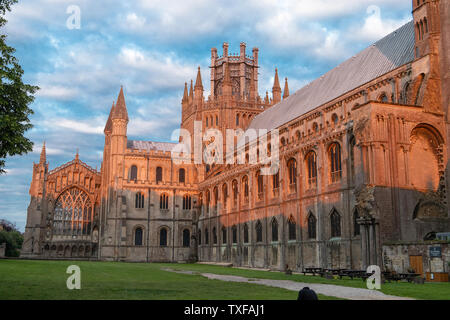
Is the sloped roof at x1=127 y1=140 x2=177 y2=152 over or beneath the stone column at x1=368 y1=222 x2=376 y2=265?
over

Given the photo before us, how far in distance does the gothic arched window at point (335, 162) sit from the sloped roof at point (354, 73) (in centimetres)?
758

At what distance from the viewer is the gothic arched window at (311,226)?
4253 centimetres

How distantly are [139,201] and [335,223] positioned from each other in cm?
3969

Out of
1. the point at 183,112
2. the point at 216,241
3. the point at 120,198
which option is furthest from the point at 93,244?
the point at 183,112

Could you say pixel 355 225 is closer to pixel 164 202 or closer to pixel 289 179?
pixel 289 179

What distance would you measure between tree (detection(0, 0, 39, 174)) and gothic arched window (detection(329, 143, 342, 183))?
2499 centimetres

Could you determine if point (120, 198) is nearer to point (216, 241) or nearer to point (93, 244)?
point (93, 244)

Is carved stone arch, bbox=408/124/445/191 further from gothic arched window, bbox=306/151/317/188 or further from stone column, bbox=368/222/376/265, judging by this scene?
gothic arched window, bbox=306/151/317/188

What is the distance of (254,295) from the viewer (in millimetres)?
17453

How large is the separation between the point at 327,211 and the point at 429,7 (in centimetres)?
1766

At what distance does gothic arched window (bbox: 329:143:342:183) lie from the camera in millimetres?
39794

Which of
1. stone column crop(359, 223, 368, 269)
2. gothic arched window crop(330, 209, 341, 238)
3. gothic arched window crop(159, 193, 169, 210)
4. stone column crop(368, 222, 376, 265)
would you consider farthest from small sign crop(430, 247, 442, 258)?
gothic arched window crop(159, 193, 169, 210)

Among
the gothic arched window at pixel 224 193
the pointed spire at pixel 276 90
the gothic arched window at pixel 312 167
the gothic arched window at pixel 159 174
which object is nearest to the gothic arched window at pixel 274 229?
the gothic arched window at pixel 312 167
